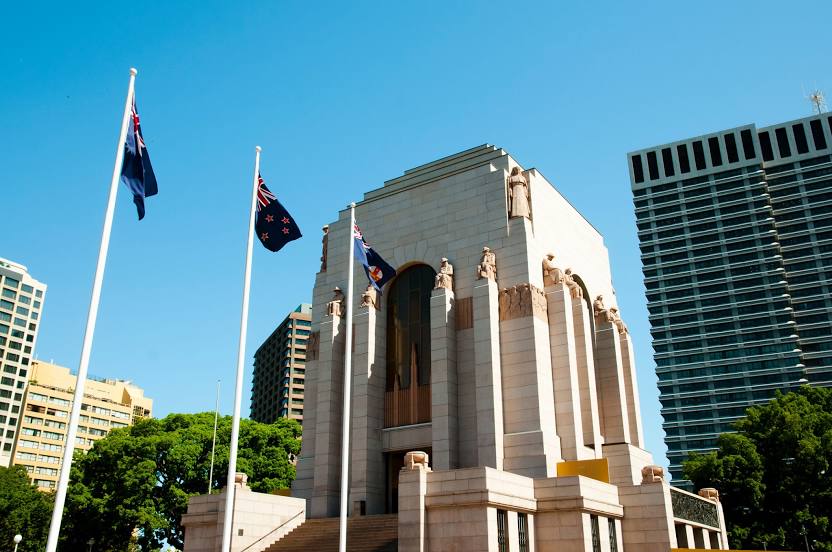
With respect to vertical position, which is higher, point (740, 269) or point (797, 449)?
point (740, 269)

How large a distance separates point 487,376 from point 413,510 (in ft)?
29.7

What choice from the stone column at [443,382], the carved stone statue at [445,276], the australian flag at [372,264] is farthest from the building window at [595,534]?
the carved stone statue at [445,276]

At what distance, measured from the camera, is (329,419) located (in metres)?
36.6

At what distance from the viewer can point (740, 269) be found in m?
118

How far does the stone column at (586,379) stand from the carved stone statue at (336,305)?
489 inches

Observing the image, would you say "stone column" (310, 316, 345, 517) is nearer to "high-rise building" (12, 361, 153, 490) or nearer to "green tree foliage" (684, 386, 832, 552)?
"green tree foliage" (684, 386, 832, 552)

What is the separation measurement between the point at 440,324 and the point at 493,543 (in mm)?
12535

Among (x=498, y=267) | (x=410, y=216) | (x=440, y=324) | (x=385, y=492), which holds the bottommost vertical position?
(x=385, y=492)

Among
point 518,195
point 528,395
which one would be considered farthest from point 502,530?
point 518,195

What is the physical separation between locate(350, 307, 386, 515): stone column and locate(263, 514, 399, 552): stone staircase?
228 centimetres

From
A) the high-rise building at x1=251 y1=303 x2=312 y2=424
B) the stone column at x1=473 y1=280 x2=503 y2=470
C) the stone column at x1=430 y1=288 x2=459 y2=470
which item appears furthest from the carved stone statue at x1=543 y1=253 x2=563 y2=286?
the high-rise building at x1=251 y1=303 x2=312 y2=424

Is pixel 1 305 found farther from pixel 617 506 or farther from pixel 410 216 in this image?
pixel 617 506

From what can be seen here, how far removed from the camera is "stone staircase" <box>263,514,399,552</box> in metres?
28.2

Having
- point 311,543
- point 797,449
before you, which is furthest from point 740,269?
point 311,543
